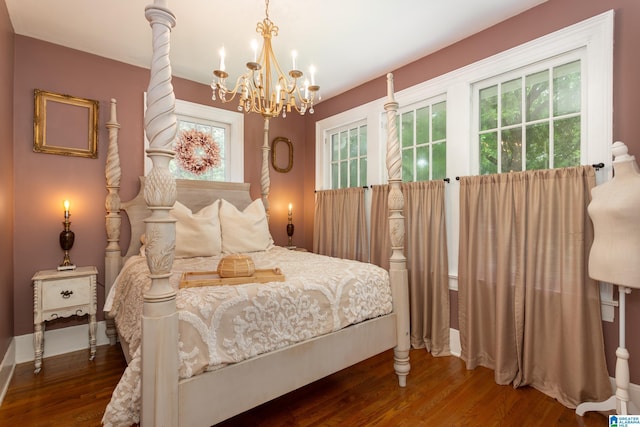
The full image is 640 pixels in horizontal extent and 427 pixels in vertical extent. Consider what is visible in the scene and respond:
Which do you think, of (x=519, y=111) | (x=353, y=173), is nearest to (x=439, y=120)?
(x=519, y=111)

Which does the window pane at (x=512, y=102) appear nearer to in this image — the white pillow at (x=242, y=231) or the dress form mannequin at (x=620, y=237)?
the dress form mannequin at (x=620, y=237)

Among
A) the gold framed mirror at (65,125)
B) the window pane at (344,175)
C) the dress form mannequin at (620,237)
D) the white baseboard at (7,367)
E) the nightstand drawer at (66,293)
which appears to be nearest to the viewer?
the dress form mannequin at (620,237)

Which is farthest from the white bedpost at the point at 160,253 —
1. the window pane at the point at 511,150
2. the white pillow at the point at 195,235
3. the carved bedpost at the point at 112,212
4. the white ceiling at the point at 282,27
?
the window pane at the point at 511,150

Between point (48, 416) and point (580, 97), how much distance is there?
3.87 m

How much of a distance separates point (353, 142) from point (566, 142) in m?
2.11

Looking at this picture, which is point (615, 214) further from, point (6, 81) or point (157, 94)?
point (6, 81)

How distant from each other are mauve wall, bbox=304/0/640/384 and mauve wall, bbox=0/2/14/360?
3.17 metres

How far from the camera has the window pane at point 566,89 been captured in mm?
2115

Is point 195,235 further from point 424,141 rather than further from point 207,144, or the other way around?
point 424,141

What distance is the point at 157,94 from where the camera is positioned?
4.30 feet

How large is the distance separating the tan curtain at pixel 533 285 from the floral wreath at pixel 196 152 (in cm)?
268

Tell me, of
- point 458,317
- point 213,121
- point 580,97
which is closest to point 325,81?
point 213,121

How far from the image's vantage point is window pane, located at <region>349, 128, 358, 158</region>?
148 inches

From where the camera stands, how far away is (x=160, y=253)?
130 centimetres
